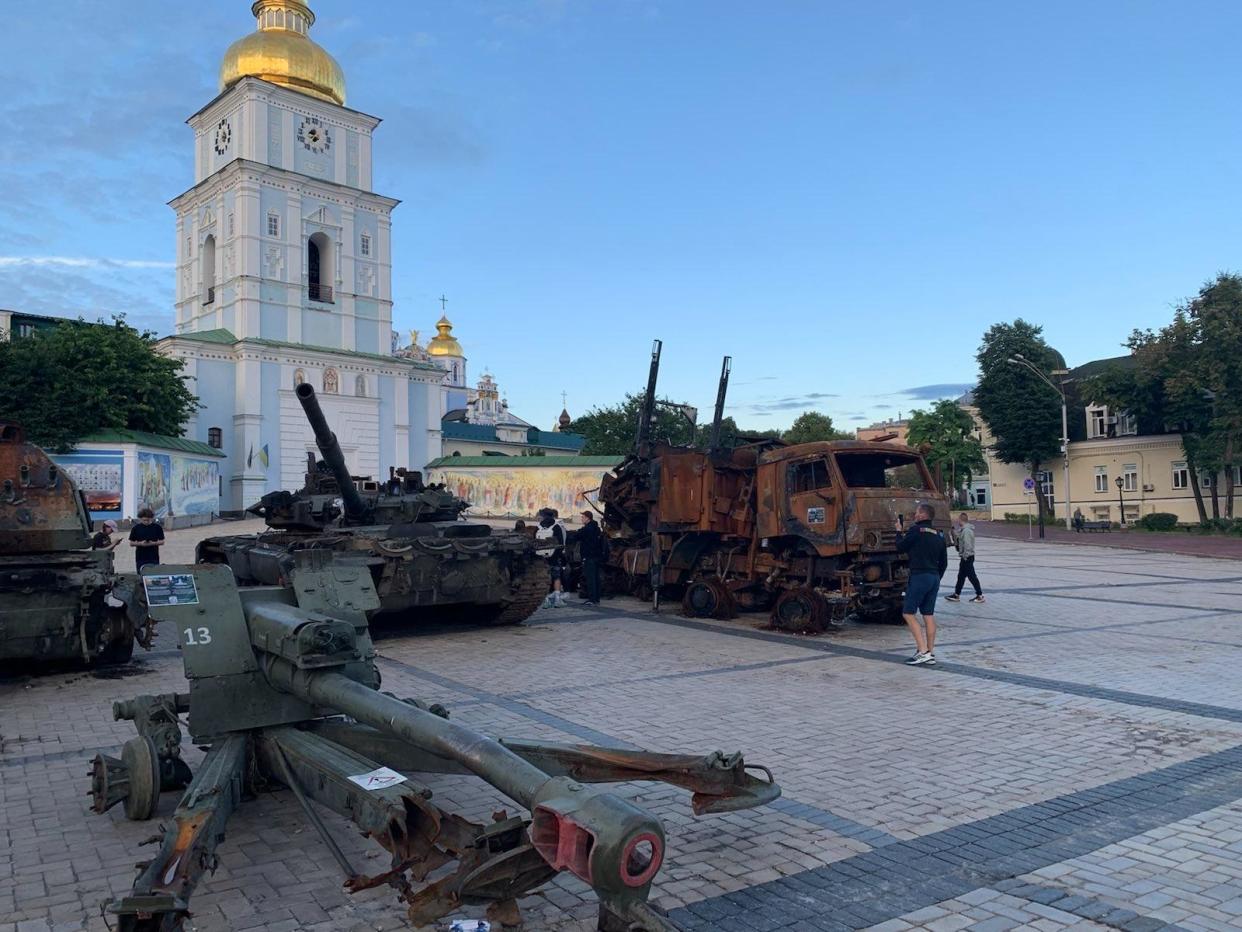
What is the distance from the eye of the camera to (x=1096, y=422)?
4888 cm

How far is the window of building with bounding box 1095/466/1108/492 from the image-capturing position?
152ft

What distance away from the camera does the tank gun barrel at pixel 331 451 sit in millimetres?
10836

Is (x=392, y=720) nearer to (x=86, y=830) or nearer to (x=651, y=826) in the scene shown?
(x=651, y=826)

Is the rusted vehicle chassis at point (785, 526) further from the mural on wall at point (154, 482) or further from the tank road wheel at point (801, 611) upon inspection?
the mural on wall at point (154, 482)

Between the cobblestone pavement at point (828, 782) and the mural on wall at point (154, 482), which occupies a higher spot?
the mural on wall at point (154, 482)

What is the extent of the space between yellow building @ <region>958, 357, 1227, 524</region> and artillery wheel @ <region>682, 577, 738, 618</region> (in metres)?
34.1

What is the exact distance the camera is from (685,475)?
44.3ft

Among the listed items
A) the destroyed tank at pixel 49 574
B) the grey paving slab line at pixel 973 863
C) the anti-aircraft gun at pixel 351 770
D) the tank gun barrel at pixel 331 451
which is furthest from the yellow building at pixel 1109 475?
the anti-aircraft gun at pixel 351 770

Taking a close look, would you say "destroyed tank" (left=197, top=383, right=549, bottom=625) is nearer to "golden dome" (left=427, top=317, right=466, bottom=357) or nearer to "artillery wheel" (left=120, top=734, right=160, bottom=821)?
"artillery wheel" (left=120, top=734, right=160, bottom=821)

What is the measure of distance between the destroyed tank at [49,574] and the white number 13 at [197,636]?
13.8ft

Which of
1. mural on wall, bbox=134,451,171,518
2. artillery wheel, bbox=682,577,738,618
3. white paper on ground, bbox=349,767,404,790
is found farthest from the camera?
mural on wall, bbox=134,451,171,518

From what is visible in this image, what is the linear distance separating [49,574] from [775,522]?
781 cm

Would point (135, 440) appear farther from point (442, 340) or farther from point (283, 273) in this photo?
point (442, 340)

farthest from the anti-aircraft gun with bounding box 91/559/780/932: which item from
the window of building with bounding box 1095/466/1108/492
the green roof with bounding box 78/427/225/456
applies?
the window of building with bounding box 1095/466/1108/492
